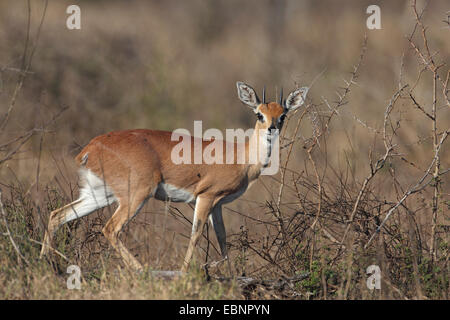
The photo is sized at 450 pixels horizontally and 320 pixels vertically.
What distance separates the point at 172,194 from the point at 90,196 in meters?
0.88

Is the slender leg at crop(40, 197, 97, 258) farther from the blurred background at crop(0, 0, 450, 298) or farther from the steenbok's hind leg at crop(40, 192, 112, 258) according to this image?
the blurred background at crop(0, 0, 450, 298)

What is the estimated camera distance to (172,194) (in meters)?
7.15

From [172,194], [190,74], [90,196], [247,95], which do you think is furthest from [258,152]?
[190,74]

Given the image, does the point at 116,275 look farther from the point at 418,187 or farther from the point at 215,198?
the point at 418,187

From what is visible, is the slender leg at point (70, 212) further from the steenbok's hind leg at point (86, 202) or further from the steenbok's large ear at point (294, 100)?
the steenbok's large ear at point (294, 100)

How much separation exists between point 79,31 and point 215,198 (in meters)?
10.2

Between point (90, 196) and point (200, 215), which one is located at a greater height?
point (90, 196)

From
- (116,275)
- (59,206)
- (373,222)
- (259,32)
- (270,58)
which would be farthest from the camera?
(259,32)

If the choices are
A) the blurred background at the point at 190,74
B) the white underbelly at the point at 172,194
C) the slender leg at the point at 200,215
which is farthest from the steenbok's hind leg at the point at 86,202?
the blurred background at the point at 190,74

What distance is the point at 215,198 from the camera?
23.9 feet

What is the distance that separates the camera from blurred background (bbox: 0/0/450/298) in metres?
13.1

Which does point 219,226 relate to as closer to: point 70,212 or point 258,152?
point 258,152

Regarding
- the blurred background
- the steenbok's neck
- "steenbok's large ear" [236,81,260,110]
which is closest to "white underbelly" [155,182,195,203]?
the steenbok's neck

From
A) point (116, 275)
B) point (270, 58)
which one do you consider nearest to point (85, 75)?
point (270, 58)
